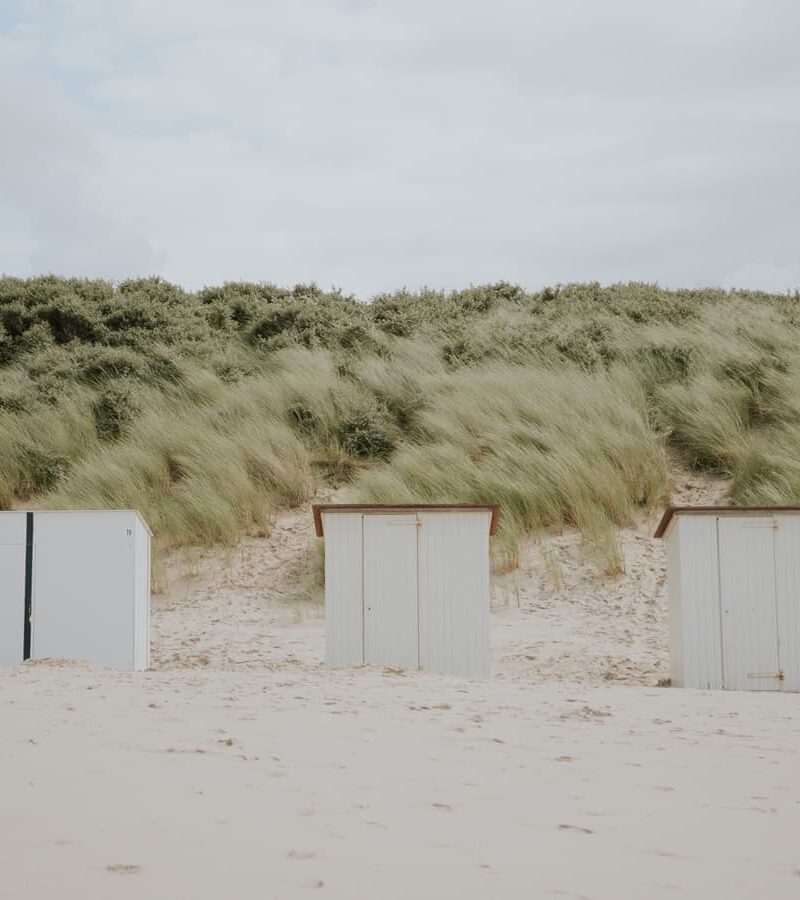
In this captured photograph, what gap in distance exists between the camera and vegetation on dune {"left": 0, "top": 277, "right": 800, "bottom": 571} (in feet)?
52.1

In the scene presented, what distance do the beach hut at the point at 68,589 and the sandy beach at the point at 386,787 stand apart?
21.7 inches

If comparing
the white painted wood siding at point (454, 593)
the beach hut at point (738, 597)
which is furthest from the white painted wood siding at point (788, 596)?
the white painted wood siding at point (454, 593)

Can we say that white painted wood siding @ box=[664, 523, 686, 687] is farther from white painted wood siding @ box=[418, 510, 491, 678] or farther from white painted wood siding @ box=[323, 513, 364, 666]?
white painted wood siding @ box=[323, 513, 364, 666]

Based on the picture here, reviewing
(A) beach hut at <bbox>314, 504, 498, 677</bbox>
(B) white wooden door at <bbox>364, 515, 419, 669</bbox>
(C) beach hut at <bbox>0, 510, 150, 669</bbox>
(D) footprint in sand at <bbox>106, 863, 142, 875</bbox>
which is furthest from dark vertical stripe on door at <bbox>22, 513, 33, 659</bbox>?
(D) footprint in sand at <bbox>106, 863, 142, 875</bbox>

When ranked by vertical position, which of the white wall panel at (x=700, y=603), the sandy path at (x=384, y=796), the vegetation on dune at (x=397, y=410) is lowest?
the sandy path at (x=384, y=796)

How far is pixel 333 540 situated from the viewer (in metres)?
11.0

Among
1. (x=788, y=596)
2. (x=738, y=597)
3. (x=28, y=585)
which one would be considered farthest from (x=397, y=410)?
(x=788, y=596)

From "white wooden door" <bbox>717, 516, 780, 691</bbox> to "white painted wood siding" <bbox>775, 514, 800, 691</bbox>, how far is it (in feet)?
0.15

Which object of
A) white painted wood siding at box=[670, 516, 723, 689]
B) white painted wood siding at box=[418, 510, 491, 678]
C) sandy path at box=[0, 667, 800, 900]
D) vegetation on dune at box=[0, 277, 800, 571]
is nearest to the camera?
sandy path at box=[0, 667, 800, 900]

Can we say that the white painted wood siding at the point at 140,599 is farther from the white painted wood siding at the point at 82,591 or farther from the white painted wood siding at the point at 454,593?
the white painted wood siding at the point at 454,593

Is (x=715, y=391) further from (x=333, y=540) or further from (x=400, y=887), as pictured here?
(x=400, y=887)

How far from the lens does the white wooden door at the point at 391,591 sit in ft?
35.4

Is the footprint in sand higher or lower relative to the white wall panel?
lower

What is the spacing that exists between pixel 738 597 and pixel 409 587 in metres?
2.96
